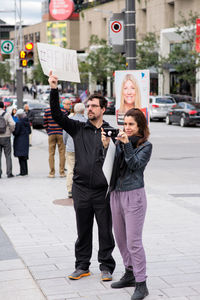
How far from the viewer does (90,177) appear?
6.00 metres

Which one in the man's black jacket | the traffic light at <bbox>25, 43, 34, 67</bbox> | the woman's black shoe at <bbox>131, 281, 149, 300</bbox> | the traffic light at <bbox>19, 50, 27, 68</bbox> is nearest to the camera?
the woman's black shoe at <bbox>131, 281, 149, 300</bbox>

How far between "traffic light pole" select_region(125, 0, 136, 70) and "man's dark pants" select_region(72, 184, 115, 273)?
614 centimetres

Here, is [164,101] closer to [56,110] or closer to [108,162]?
[56,110]

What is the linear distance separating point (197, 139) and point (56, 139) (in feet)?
41.5

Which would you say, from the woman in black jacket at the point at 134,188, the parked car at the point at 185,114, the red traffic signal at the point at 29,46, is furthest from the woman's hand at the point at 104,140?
the parked car at the point at 185,114

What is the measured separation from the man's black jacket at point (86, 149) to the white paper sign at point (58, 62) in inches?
12.3

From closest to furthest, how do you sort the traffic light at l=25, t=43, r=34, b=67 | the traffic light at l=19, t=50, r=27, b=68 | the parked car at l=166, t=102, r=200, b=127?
the traffic light at l=25, t=43, r=34, b=67, the traffic light at l=19, t=50, r=27, b=68, the parked car at l=166, t=102, r=200, b=127

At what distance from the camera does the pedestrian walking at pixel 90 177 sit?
5996 millimetres

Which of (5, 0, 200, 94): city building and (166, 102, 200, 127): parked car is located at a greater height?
(5, 0, 200, 94): city building

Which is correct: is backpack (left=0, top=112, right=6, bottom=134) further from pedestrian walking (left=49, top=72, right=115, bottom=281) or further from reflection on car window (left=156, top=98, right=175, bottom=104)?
reflection on car window (left=156, top=98, right=175, bottom=104)

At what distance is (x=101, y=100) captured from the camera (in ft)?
19.9

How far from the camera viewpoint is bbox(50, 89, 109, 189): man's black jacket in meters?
5.98

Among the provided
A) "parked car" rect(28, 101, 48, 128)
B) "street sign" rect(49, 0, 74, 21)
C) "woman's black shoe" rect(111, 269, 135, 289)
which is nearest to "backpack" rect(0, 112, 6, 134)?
"woman's black shoe" rect(111, 269, 135, 289)

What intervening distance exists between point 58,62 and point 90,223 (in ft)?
5.59
